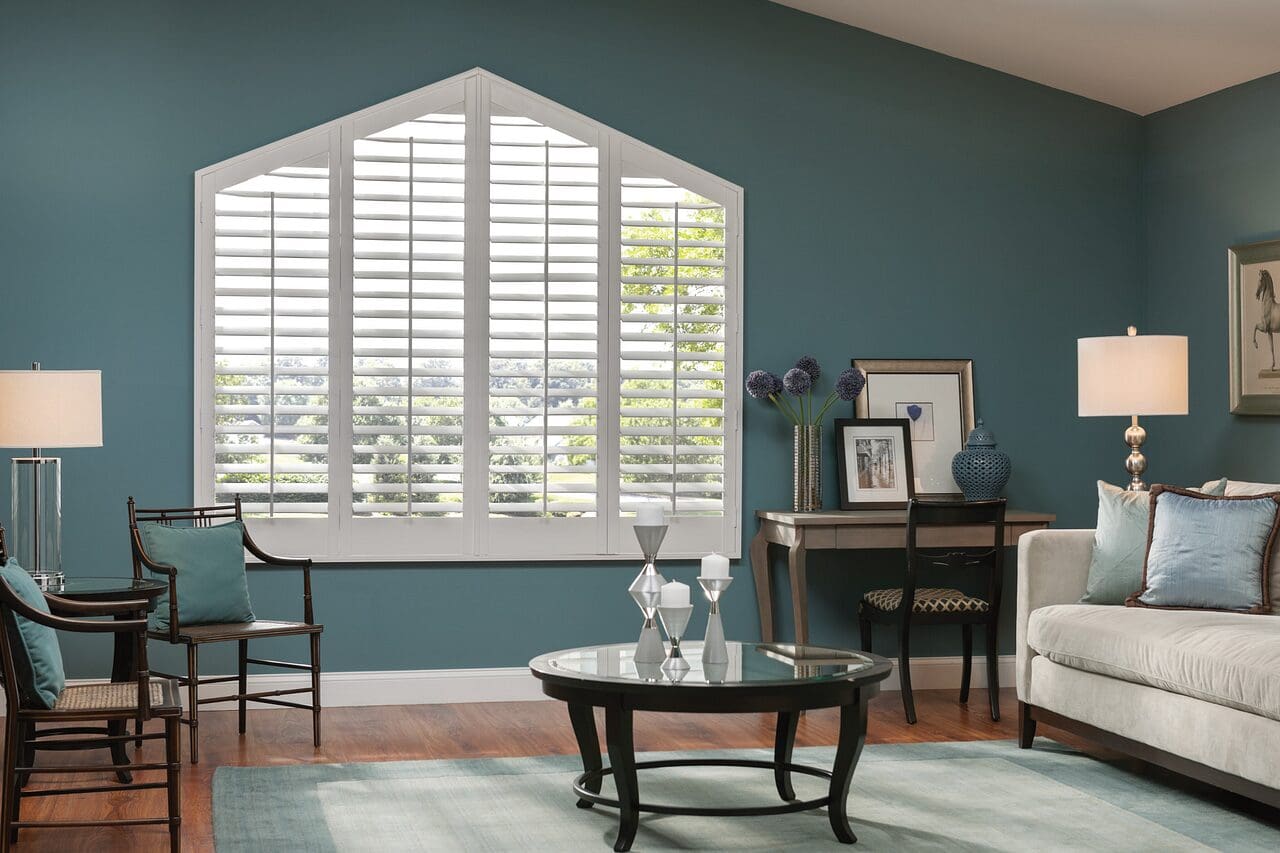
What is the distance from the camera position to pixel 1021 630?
4586 mm

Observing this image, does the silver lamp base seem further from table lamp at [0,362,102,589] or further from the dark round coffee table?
table lamp at [0,362,102,589]

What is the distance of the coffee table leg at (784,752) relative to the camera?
379cm

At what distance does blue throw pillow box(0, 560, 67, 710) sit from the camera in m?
3.20

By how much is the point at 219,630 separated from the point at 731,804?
180cm

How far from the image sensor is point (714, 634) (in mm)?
3666

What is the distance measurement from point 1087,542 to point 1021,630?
0.37 metres

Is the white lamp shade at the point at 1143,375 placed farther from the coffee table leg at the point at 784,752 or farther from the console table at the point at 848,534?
the coffee table leg at the point at 784,752

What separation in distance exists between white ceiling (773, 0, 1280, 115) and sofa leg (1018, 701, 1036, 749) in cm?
249

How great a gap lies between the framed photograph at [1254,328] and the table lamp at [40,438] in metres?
4.19

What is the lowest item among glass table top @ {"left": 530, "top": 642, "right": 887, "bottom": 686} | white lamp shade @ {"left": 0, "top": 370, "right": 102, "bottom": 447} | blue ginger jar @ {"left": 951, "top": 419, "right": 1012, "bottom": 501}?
glass table top @ {"left": 530, "top": 642, "right": 887, "bottom": 686}

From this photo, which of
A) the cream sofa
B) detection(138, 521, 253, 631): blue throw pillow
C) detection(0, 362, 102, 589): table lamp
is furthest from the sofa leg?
detection(0, 362, 102, 589): table lamp

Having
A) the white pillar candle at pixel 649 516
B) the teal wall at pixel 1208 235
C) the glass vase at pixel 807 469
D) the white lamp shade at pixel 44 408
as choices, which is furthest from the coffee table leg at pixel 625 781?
the teal wall at pixel 1208 235

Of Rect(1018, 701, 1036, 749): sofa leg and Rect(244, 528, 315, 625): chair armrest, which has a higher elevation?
Rect(244, 528, 315, 625): chair armrest

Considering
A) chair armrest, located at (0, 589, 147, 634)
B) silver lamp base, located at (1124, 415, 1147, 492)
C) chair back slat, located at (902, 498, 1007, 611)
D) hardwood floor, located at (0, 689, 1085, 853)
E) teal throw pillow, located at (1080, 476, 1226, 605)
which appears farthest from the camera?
silver lamp base, located at (1124, 415, 1147, 492)
